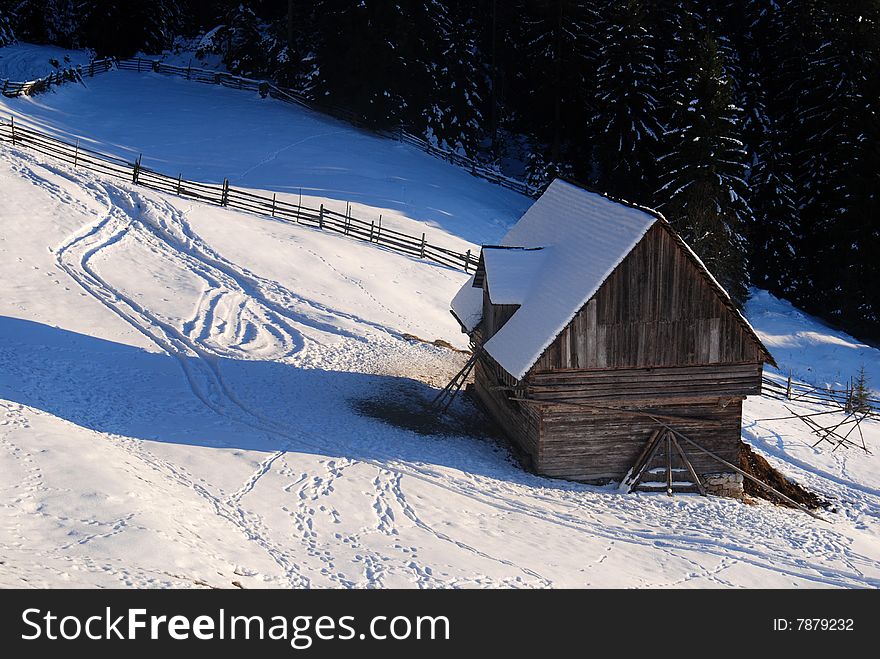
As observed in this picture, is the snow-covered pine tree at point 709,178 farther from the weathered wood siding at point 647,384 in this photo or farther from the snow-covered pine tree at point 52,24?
the snow-covered pine tree at point 52,24

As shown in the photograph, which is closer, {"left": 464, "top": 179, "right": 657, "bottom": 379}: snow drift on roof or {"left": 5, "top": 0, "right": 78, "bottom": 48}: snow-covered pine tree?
{"left": 464, "top": 179, "right": 657, "bottom": 379}: snow drift on roof

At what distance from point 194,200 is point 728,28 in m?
35.6

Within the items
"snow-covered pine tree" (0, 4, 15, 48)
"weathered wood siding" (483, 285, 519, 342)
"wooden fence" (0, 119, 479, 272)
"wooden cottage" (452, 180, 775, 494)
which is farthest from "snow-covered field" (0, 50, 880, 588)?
"snow-covered pine tree" (0, 4, 15, 48)

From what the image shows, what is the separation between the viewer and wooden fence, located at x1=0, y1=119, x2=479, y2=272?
39625 millimetres

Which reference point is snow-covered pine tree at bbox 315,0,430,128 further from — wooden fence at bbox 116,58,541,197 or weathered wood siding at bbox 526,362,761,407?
weathered wood siding at bbox 526,362,761,407

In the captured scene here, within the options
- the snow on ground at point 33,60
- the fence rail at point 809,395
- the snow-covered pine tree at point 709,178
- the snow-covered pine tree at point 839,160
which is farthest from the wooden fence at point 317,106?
the fence rail at point 809,395

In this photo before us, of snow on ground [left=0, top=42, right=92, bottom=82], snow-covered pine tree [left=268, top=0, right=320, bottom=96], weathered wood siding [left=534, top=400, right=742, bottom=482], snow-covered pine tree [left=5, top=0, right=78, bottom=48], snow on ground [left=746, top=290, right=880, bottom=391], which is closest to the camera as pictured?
weathered wood siding [left=534, top=400, right=742, bottom=482]

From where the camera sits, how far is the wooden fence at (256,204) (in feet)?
130

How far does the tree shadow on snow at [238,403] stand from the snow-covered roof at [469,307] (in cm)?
225

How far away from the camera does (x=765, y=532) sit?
819 inches

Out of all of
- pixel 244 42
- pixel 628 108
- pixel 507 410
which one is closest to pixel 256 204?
pixel 507 410

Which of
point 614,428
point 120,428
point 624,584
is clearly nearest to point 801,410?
point 614,428

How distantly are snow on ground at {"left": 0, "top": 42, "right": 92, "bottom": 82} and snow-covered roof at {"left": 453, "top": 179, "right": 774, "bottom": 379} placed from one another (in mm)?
41671

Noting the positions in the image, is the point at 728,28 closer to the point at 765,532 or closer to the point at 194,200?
the point at 194,200
